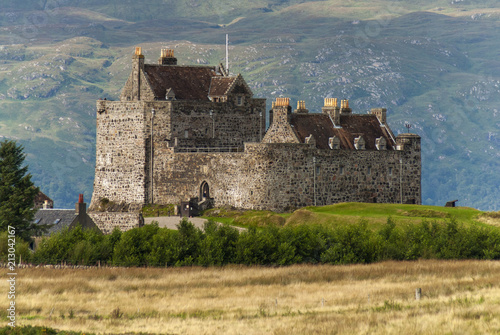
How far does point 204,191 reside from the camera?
106 meters

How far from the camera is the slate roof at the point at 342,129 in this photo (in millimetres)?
105188

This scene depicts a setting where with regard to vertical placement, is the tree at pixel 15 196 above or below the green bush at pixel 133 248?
above

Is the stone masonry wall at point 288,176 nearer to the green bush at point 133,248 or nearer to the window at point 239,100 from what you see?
the window at point 239,100

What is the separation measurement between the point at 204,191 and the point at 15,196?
2229 cm

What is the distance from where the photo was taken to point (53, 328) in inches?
2205

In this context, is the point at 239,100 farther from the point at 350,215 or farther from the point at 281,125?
the point at 350,215

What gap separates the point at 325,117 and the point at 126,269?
38392 millimetres

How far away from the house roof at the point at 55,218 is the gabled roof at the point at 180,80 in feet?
62.2

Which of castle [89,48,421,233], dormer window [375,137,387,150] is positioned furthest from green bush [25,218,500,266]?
dormer window [375,137,387,150]

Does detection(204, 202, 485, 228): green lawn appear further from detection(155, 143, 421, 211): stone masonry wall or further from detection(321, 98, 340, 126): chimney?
detection(321, 98, 340, 126): chimney

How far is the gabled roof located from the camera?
112 metres

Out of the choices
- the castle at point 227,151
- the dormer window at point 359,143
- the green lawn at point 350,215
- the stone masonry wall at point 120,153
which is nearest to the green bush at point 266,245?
the green lawn at point 350,215

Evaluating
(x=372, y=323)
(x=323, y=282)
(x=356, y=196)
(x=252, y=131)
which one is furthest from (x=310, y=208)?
Answer: (x=372, y=323)

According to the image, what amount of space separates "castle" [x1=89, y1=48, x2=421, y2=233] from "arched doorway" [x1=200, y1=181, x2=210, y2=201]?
4.3 inches
